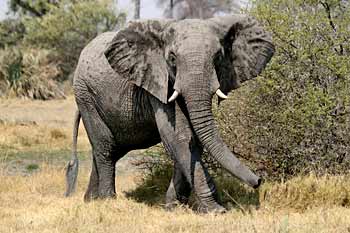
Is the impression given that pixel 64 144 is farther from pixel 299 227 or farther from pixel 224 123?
pixel 299 227

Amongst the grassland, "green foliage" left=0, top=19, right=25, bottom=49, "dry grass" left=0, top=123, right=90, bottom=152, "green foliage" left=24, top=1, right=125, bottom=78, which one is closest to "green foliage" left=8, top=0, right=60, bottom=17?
"green foliage" left=0, top=19, right=25, bottom=49

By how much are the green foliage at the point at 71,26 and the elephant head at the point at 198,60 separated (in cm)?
3193

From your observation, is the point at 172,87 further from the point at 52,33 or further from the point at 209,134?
the point at 52,33

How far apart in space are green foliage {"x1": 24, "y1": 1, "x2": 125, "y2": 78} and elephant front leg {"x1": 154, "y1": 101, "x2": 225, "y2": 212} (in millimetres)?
32344

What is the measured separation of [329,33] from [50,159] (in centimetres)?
726

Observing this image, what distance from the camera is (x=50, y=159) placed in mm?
14852

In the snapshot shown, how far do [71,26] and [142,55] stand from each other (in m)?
33.4

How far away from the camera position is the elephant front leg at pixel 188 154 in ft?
25.2

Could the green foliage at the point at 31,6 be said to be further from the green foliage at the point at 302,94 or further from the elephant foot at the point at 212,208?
the elephant foot at the point at 212,208

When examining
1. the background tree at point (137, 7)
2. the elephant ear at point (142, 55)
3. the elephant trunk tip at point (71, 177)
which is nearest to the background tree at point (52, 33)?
the background tree at point (137, 7)

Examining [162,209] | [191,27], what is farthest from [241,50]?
[162,209]

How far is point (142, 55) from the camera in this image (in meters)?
8.03

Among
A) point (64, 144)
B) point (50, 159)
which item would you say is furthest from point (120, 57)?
point (64, 144)

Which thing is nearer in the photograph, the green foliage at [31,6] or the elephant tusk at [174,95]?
the elephant tusk at [174,95]
